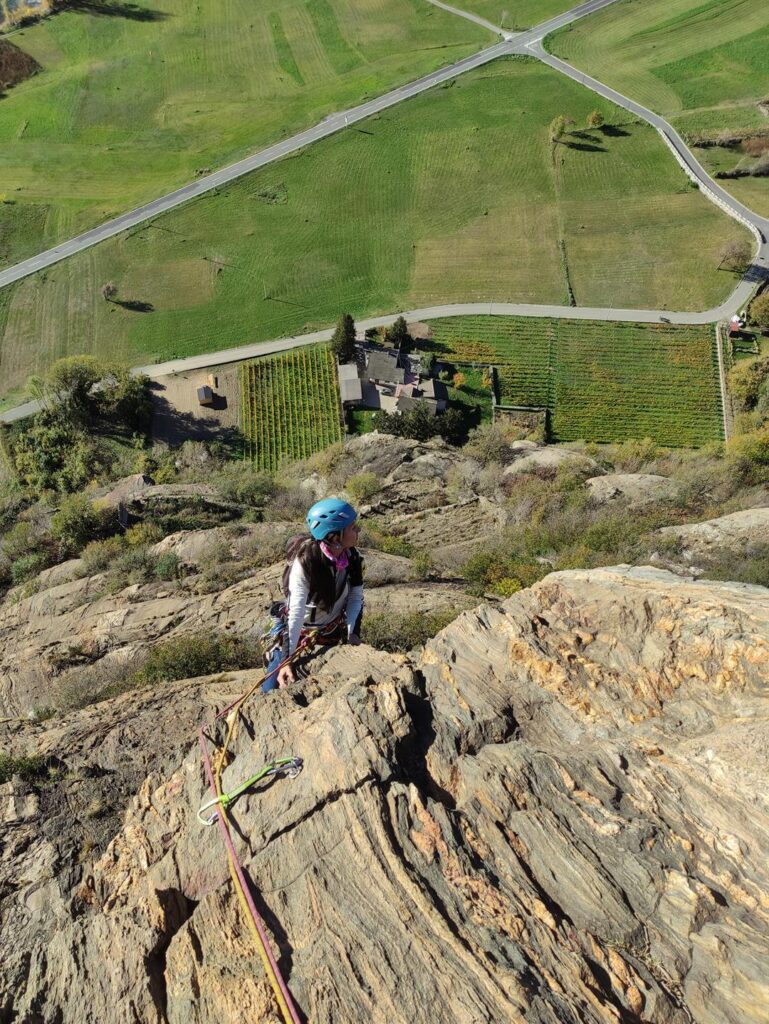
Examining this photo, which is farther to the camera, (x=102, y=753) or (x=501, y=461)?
(x=501, y=461)

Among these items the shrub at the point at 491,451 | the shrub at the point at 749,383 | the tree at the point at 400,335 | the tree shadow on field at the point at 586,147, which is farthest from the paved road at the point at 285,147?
the shrub at the point at 749,383

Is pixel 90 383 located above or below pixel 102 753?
above

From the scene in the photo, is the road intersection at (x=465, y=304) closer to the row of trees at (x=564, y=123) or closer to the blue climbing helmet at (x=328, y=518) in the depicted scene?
the row of trees at (x=564, y=123)

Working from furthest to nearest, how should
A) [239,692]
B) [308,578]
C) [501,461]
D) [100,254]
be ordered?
[100,254] < [501,461] < [239,692] < [308,578]

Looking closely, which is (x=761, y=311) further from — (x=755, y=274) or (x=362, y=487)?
(x=362, y=487)

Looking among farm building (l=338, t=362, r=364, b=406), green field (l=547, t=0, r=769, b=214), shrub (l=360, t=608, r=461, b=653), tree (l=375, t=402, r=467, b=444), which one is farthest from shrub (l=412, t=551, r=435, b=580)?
green field (l=547, t=0, r=769, b=214)

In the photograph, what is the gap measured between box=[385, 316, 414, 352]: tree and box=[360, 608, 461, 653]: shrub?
129 ft

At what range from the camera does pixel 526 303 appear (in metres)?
56.5

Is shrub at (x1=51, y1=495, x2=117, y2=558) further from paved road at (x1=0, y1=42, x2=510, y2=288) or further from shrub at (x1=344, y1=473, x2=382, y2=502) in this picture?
paved road at (x1=0, y1=42, x2=510, y2=288)

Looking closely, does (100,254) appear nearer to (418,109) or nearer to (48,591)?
(418,109)

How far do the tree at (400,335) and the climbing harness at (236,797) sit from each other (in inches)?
1732

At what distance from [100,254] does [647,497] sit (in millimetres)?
59144

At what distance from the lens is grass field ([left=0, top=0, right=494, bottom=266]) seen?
67.3m

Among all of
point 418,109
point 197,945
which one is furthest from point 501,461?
point 418,109
